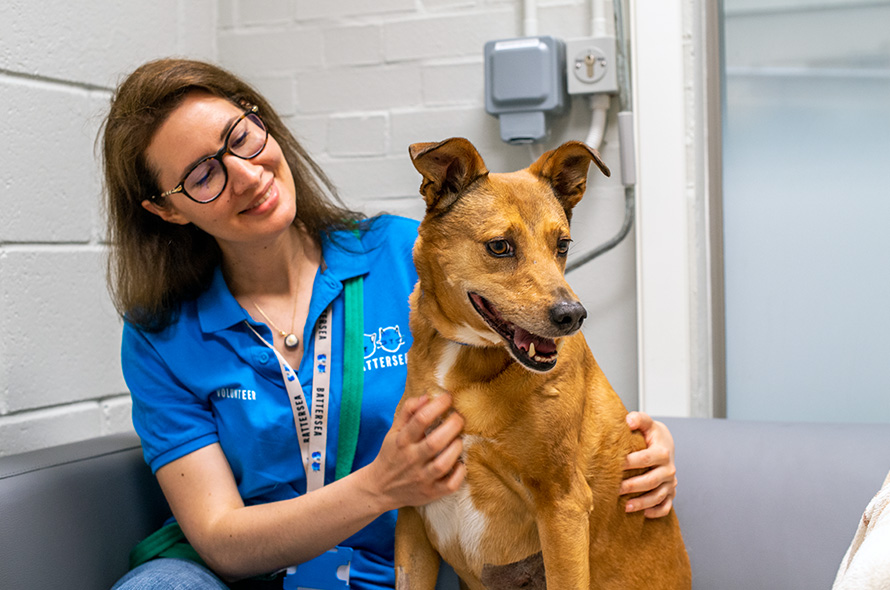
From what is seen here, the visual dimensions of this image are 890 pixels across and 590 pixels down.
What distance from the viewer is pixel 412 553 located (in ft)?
3.77

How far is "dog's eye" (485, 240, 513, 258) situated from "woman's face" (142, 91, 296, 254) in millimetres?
488

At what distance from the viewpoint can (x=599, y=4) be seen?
1.86m

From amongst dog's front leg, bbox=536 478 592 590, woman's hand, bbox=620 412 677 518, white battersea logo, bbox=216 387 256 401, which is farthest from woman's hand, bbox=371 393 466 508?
white battersea logo, bbox=216 387 256 401

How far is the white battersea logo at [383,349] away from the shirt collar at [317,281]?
0.38 ft

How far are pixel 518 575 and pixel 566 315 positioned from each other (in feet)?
1.37

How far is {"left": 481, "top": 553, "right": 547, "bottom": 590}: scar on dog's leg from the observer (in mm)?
1096

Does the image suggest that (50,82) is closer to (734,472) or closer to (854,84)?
(734,472)

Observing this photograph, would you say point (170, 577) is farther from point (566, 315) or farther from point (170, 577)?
point (566, 315)

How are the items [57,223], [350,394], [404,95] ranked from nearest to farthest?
[350,394] → [57,223] → [404,95]

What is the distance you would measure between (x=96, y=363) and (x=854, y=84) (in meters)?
1.88

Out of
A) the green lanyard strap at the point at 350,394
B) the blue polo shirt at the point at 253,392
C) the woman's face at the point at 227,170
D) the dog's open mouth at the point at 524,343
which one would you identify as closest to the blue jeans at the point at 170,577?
the blue polo shirt at the point at 253,392

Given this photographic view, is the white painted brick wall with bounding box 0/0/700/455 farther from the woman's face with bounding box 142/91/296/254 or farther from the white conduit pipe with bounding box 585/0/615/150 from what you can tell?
the woman's face with bounding box 142/91/296/254

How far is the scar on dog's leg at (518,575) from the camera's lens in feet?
3.59

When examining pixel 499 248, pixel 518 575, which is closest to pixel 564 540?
pixel 518 575
